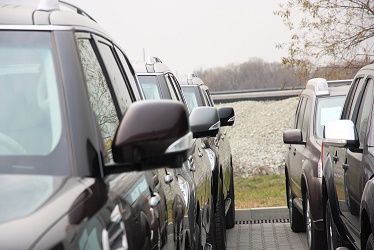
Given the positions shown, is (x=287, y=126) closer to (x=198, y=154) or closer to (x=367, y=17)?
(x=367, y=17)

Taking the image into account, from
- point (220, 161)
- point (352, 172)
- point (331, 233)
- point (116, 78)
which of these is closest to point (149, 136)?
point (116, 78)

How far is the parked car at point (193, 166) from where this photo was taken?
25.6 ft

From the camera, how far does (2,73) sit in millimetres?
3984

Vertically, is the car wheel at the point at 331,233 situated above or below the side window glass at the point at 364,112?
below

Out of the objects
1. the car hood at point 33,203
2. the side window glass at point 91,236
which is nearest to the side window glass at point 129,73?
the car hood at point 33,203

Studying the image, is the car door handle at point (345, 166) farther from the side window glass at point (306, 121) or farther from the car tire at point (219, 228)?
the side window glass at point (306, 121)

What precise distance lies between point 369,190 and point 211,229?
13.0 ft

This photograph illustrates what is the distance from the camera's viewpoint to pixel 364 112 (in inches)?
310

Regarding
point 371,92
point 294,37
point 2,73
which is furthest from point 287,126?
point 2,73

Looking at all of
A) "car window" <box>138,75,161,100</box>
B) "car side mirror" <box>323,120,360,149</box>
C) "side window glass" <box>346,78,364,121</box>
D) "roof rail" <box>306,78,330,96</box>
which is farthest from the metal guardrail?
"car side mirror" <box>323,120,360,149</box>

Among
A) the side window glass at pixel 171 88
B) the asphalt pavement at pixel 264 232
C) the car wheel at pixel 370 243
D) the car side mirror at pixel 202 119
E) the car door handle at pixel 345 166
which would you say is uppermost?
the car side mirror at pixel 202 119

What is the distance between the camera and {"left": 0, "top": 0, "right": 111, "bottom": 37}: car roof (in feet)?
13.3

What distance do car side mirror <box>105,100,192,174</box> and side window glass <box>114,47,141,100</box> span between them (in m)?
1.80

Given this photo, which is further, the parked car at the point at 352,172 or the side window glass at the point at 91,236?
the parked car at the point at 352,172
